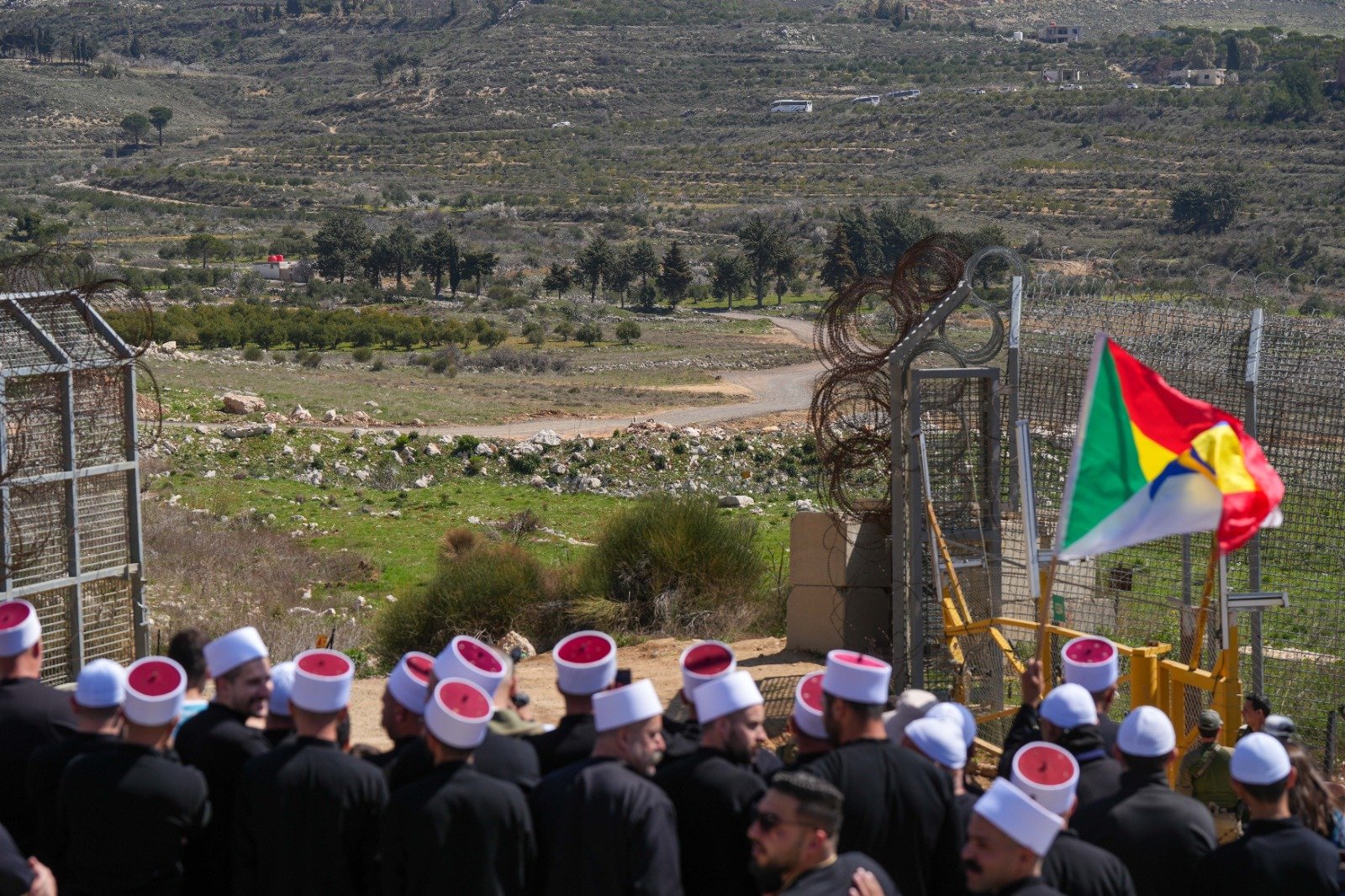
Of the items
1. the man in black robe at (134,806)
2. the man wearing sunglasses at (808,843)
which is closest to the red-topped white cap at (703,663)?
the man wearing sunglasses at (808,843)

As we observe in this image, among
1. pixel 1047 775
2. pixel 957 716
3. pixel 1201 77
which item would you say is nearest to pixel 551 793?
pixel 957 716

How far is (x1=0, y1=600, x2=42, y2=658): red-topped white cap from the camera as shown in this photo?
5270 millimetres

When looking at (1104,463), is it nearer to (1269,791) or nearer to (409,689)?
(1269,791)

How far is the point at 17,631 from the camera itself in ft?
17.3

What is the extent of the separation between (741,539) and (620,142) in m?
104

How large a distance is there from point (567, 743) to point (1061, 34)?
491 ft

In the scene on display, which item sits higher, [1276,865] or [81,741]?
[81,741]

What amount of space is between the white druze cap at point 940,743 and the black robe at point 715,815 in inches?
22.1

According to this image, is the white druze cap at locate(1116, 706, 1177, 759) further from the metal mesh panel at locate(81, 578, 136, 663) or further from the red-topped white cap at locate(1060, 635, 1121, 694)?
the metal mesh panel at locate(81, 578, 136, 663)

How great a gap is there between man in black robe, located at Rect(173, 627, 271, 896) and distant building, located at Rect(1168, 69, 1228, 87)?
119m

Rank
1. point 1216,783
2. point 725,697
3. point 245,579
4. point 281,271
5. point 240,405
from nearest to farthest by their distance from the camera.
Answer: point 725,697 → point 1216,783 → point 245,579 → point 240,405 → point 281,271

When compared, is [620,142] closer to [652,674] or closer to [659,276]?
[659,276]

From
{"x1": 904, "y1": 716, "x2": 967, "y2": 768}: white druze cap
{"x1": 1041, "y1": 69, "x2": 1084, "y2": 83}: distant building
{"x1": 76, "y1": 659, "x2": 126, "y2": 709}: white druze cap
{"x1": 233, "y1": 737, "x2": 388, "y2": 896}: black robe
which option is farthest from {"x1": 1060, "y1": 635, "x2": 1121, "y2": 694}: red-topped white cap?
{"x1": 1041, "y1": 69, "x2": 1084, "y2": 83}: distant building

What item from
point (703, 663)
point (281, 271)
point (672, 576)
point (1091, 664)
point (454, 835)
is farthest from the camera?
point (281, 271)
